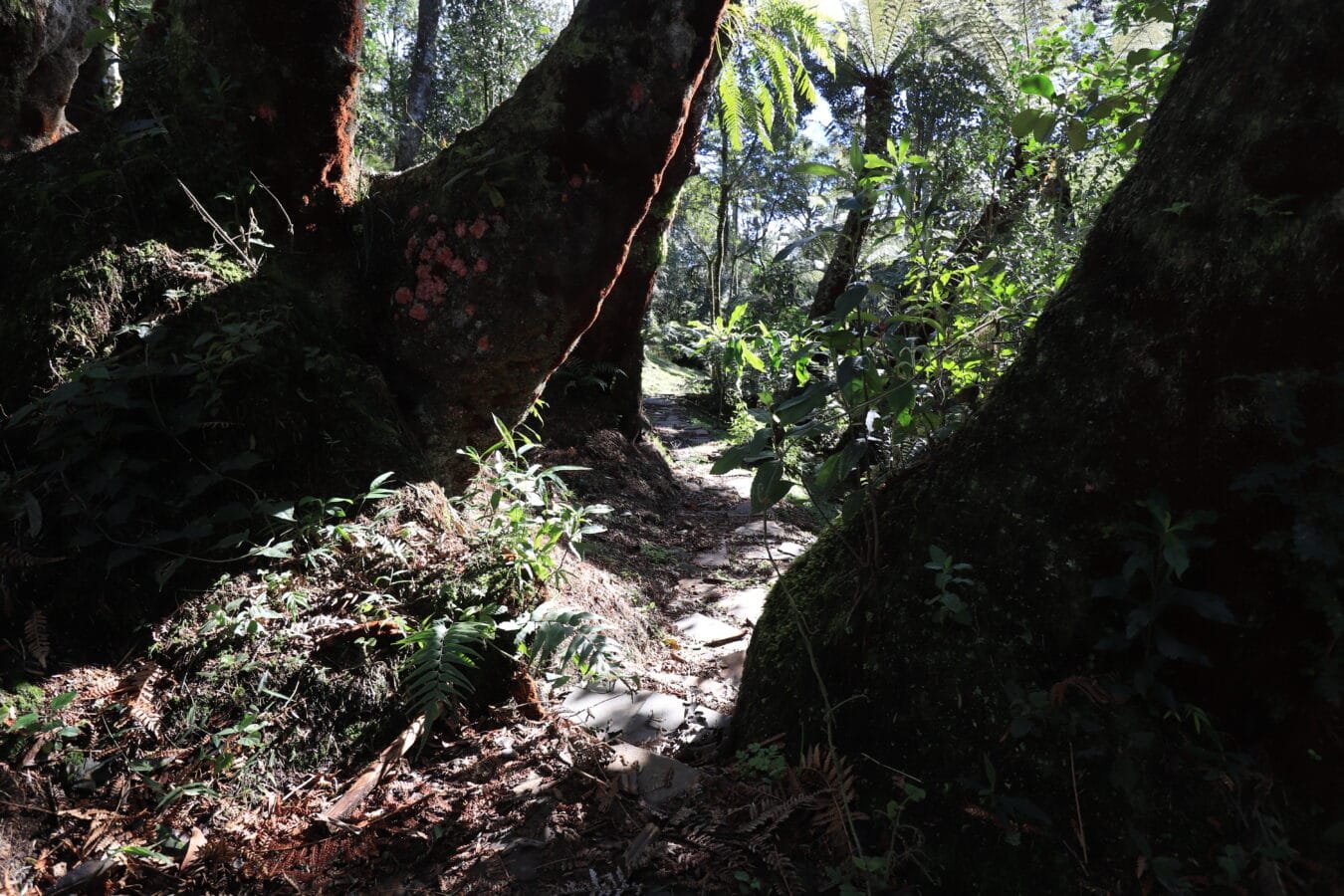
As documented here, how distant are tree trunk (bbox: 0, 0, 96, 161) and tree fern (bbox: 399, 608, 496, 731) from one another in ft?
13.7

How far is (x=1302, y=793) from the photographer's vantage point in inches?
63.3

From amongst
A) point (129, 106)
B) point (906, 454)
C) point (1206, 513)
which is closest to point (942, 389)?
point (906, 454)

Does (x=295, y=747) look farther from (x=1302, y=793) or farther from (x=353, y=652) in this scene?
(x=1302, y=793)

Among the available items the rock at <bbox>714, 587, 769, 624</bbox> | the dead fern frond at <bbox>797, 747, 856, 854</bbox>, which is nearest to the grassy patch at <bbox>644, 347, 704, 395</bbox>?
the rock at <bbox>714, 587, 769, 624</bbox>

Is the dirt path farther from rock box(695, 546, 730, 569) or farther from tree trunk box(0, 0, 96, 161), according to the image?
tree trunk box(0, 0, 96, 161)

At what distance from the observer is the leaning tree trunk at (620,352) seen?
6559mm

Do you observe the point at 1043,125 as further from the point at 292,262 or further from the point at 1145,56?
the point at 292,262

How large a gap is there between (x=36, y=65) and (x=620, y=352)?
15.5 feet

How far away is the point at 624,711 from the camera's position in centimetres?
272

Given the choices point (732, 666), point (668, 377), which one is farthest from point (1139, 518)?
point (668, 377)

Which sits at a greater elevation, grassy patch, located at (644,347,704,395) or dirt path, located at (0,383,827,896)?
grassy patch, located at (644,347,704,395)

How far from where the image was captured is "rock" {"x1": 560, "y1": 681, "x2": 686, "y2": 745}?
8.55 feet

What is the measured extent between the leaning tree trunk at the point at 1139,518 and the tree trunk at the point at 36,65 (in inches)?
217

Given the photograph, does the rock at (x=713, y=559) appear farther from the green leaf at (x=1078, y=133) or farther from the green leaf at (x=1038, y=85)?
the green leaf at (x=1038, y=85)
